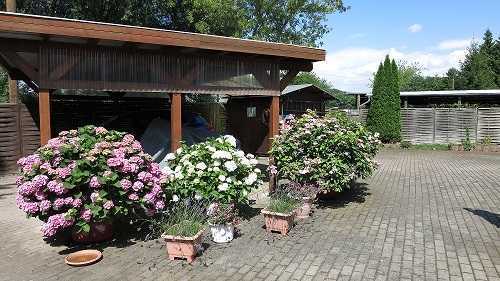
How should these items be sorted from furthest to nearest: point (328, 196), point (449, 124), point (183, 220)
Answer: point (449, 124)
point (328, 196)
point (183, 220)

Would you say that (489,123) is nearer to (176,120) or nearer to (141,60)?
(176,120)

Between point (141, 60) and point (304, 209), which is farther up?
point (141, 60)

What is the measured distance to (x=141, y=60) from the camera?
732 cm

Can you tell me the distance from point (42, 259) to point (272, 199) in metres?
3.07

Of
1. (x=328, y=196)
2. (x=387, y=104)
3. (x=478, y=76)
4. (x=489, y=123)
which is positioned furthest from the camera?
(x=478, y=76)

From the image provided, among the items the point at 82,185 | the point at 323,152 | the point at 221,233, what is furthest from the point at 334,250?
the point at 82,185

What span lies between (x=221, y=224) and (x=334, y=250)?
145cm

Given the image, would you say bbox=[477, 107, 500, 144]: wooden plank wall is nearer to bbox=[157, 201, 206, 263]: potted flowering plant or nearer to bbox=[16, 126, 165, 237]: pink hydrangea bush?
bbox=[157, 201, 206, 263]: potted flowering plant

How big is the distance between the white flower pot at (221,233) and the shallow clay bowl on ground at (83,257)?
4.61ft

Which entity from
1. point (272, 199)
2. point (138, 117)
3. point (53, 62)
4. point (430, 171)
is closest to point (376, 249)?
point (272, 199)

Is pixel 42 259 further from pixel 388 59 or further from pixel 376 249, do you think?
pixel 388 59

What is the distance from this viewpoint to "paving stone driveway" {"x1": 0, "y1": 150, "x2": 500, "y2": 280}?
15.3ft

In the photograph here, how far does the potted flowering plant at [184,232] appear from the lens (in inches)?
197

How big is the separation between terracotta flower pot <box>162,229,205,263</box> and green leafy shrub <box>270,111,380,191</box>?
119 inches
